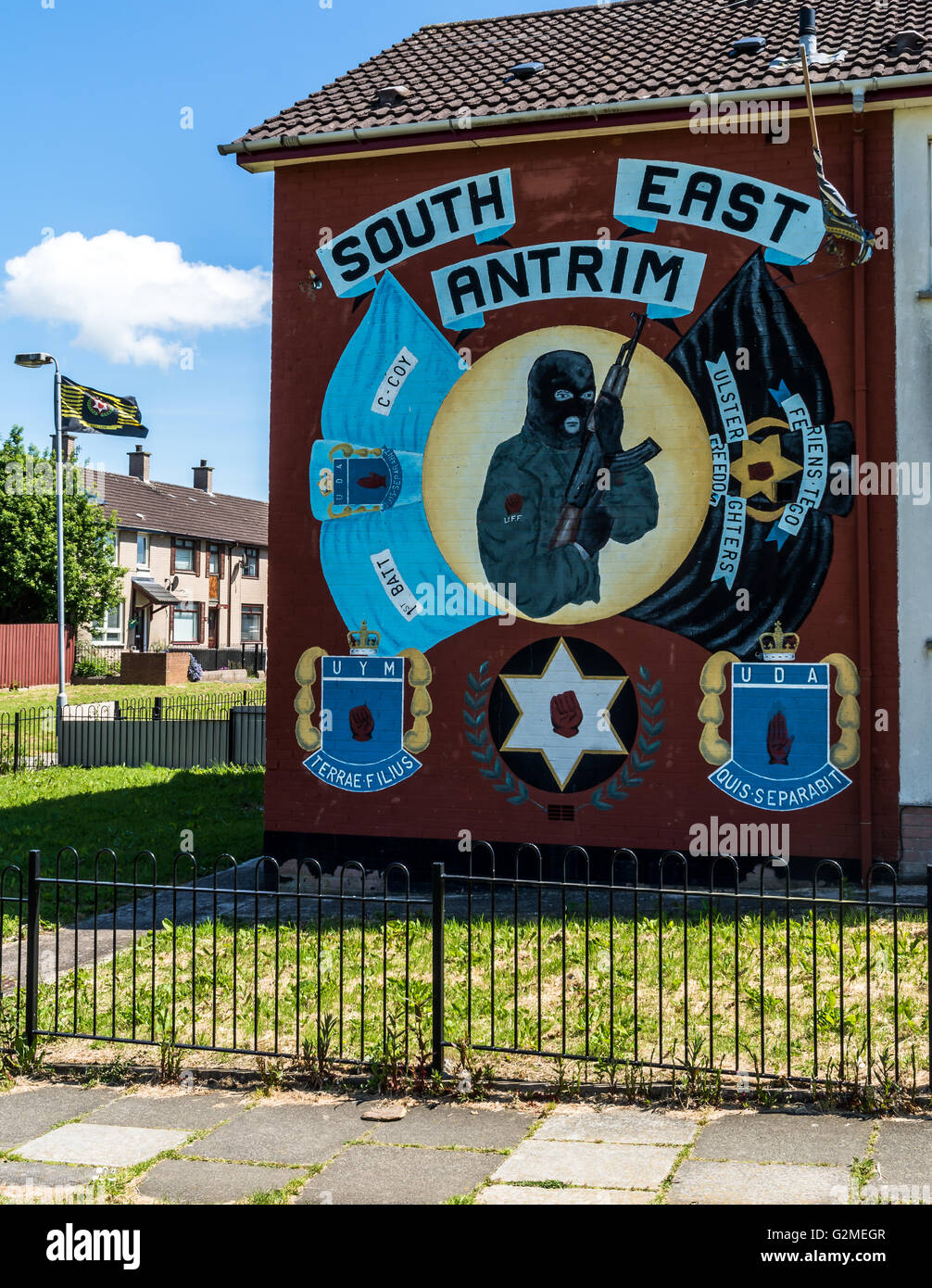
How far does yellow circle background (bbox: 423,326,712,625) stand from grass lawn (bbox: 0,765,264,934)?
514 centimetres

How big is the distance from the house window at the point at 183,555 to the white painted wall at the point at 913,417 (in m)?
43.6

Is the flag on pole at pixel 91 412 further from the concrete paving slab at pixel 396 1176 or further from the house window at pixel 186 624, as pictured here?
the house window at pixel 186 624

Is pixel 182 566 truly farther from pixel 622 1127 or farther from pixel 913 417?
pixel 622 1127

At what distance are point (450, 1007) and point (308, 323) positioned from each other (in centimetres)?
782

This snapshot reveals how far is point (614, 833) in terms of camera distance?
12.0 m

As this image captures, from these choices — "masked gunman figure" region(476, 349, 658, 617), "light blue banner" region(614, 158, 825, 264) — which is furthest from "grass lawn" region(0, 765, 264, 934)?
"light blue banner" region(614, 158, 825, 264)

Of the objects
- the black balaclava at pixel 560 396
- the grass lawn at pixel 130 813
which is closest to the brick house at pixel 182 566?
the grass lawn at pixel 130 813

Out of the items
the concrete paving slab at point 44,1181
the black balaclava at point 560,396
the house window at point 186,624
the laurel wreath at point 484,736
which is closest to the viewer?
the concrete paving slab at point 44,1181

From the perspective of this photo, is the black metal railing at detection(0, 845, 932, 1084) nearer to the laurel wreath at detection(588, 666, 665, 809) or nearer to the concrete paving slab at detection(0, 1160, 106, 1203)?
the laurel wreath at detection(588, 666, 665, 809)

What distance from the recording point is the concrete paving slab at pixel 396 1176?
5.37m

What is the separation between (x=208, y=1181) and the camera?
18.4 ft

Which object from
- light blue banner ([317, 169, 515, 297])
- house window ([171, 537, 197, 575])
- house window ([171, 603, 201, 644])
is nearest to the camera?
light blue banner ([317, 169, 515, 297])

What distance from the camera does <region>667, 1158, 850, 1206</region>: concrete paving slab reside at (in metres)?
5.20

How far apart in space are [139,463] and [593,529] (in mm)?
48744
